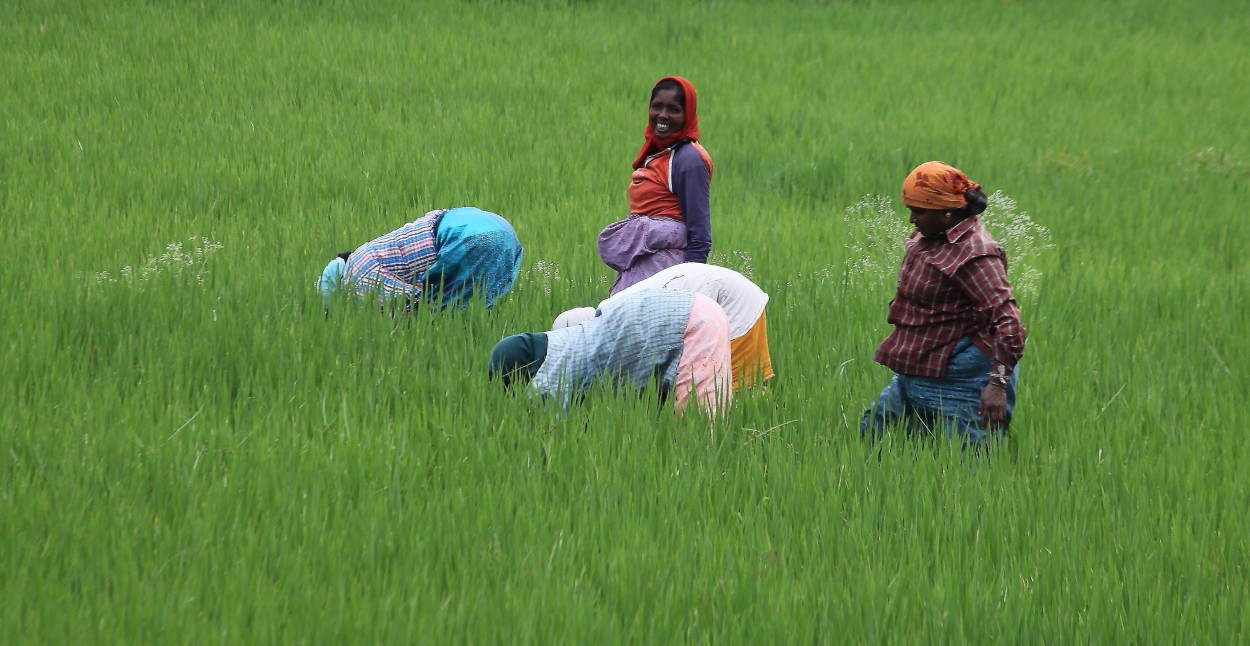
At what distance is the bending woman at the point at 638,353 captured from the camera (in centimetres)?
332

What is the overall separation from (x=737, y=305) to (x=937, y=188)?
0.87 meters

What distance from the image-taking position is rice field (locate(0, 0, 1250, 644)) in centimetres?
230

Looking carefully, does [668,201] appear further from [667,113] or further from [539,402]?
[539,402]

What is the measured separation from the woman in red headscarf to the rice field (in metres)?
0.41

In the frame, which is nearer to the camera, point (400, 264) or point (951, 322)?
point (951, 322)

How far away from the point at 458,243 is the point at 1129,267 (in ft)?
12.1

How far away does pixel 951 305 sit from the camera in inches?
122

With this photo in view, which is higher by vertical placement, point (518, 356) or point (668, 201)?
point (668, 201)

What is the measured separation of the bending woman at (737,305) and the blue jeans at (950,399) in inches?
18.6

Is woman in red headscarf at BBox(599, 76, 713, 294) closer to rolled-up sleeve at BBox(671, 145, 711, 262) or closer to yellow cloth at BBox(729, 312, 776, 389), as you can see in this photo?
rolled-up sleeve at BBox(671, 145, 711, 262)

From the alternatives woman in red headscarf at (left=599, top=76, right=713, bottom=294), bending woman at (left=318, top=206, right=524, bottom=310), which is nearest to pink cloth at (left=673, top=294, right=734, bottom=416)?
woman in red headscarf at (left=599, top=76, right=713, bottom=294)

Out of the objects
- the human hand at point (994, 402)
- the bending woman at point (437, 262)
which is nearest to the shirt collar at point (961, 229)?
the human hand at point (994, 402)

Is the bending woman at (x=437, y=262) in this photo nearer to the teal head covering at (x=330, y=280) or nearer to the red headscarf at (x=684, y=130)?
the teal head covering at (x=330, y=280)

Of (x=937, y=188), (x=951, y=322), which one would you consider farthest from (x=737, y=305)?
(x=937, y=188)
